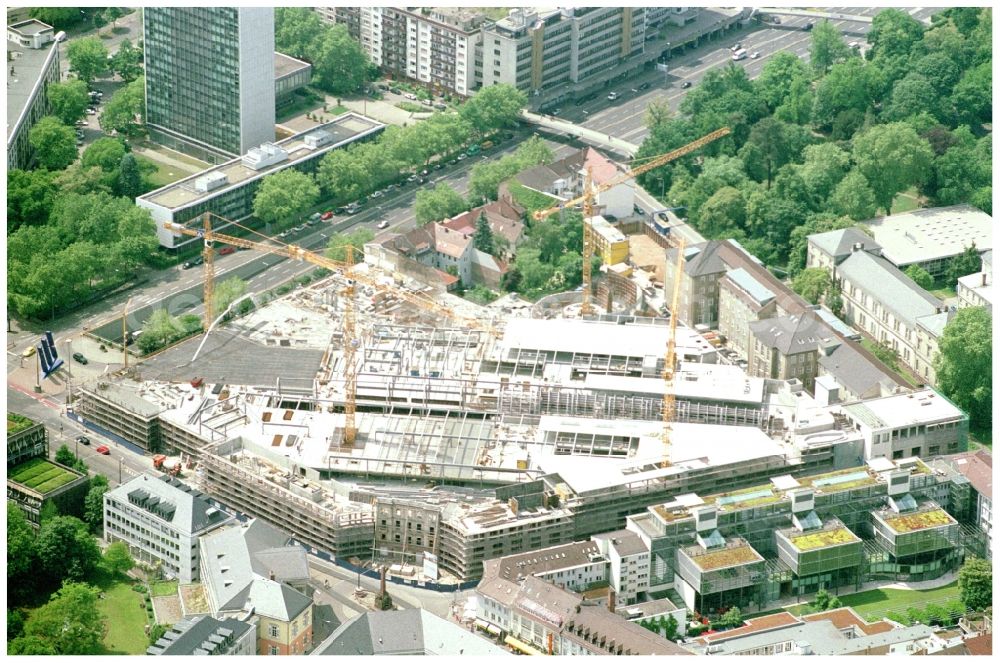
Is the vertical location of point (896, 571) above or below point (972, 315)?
below

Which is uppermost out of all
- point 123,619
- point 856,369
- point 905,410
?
point 856,369

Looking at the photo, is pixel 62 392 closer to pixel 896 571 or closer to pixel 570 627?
pixel 570 627

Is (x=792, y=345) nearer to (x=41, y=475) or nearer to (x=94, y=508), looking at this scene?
(x=94, y=508)

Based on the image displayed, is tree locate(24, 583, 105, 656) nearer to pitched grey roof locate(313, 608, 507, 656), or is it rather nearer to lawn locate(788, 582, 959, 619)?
pitched grey roof locate(313, 608, 507, 656)

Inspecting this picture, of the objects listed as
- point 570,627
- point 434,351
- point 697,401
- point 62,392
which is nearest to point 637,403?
point 697,401

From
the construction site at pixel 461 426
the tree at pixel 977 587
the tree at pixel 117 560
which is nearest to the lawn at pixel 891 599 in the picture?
the tree at pixel 977 587

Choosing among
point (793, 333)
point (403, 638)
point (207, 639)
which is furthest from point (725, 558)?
point (207, 639)
